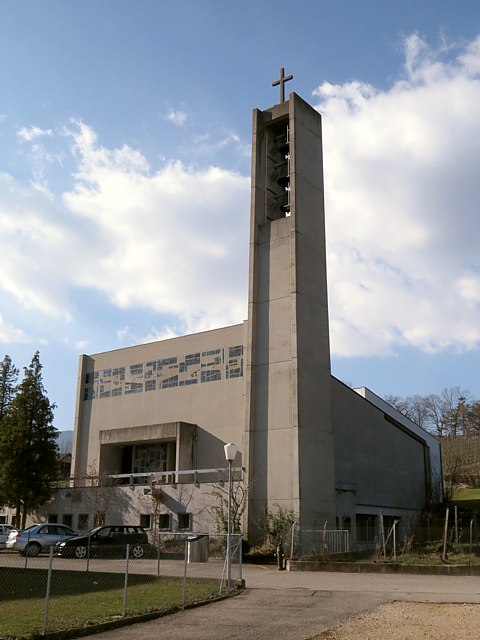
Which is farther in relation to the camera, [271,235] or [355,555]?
[271,235]

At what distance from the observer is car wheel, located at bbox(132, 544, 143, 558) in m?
28.5

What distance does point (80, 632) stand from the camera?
11273mm

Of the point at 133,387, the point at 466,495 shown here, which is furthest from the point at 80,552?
the point at 466,495

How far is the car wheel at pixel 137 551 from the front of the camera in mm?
28500

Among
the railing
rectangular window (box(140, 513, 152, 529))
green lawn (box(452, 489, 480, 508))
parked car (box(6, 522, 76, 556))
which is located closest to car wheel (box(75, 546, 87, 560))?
parked car (box(6, 522, 76, 556))

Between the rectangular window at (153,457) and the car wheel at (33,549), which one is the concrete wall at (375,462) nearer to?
the rectangular window at (153,457)

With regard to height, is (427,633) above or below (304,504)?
below

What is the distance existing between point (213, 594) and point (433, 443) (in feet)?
135

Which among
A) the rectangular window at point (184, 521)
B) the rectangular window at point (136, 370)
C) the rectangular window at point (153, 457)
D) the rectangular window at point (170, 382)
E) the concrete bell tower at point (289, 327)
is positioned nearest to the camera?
the concrete bell tower at point (289, 327)

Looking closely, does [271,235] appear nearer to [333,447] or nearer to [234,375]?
[234,375]

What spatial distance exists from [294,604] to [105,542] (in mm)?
16298

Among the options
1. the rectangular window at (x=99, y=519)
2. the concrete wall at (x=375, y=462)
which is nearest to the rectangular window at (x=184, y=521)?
the rectangular window at (x=99, y=519)

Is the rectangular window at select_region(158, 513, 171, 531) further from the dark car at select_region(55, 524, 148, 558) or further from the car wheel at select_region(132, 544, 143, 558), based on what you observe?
the car wheel at select_region(132, 544, 143, 558)

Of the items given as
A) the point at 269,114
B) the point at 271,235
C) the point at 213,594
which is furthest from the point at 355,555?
the point at 269,114
